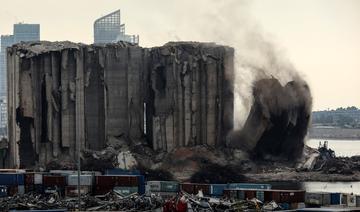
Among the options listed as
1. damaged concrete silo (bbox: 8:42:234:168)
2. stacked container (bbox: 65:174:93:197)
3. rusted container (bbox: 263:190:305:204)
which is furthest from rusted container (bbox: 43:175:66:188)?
damaged concrete silo (bbox: 8:42:234:168)

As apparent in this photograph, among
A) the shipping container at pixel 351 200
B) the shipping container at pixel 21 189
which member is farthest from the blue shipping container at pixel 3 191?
the shipping container at pixel 351 200

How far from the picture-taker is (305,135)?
181750mm


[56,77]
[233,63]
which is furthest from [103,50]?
[233,63]

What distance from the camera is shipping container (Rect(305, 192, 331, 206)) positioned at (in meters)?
102

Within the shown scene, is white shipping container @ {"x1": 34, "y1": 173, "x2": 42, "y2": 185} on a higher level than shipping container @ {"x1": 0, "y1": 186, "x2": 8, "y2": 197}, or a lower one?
higher

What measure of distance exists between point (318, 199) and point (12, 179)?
34.9 metres

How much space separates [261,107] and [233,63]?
9.14 m

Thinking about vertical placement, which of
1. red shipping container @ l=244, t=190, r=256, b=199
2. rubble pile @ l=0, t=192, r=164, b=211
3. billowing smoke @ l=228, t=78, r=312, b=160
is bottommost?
rubble pile @ l=0, t=192, r=164, b=211

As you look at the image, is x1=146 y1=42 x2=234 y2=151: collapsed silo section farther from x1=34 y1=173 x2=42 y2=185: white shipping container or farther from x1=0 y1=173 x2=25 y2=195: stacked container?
x1=0 y1=173 x2=25 y2=195: stacked container

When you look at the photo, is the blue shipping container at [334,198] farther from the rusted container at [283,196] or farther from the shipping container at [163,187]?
the shipping container at [163,187]

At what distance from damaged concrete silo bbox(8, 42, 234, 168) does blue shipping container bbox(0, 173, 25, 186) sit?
160 ft

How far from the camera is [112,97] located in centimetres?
16600

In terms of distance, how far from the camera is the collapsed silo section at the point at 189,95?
163625 millimetres

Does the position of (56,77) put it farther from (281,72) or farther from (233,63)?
(281,72)
